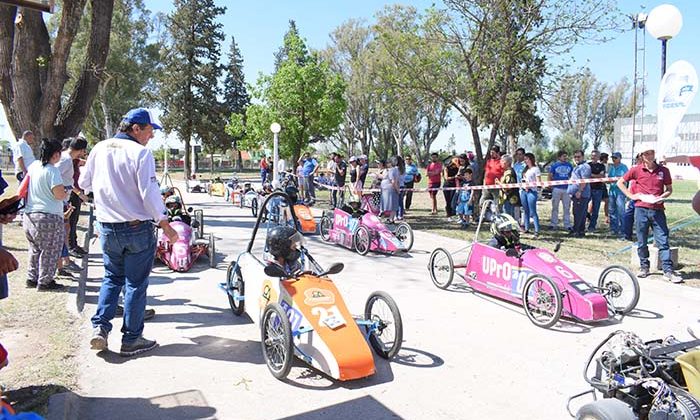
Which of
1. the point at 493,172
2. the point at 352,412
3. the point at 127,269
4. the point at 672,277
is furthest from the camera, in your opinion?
the point at 493,172

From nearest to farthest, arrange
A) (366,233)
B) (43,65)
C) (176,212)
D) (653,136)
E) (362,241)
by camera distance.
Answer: (176,212), (366,233), (362,241), (43,65), (653,136)

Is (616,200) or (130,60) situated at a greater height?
(130,60)

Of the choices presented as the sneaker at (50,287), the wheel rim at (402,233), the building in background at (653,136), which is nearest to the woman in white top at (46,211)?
the sneaker at (50,287)

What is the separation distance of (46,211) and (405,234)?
6.37 m

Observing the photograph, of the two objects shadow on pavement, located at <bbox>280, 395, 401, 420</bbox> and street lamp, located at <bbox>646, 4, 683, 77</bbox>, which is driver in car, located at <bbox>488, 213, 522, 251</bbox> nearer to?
shadow on pavement, located at <bbox>280, 395, 401, 420</bbox>

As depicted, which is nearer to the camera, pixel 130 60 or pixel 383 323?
pixel 383 323

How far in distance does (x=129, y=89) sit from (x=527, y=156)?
1823 inches

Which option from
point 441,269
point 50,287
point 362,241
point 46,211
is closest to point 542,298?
point 441,269

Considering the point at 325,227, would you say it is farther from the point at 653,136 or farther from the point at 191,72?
the point at 191,72

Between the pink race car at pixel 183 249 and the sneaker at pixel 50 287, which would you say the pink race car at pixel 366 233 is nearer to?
the pink race car at pixel 183 249

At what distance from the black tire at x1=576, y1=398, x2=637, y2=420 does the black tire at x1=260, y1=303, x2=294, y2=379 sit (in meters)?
2.17

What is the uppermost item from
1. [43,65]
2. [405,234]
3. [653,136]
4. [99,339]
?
[43,65]

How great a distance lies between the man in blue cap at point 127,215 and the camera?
457cm

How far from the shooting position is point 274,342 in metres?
4.49
